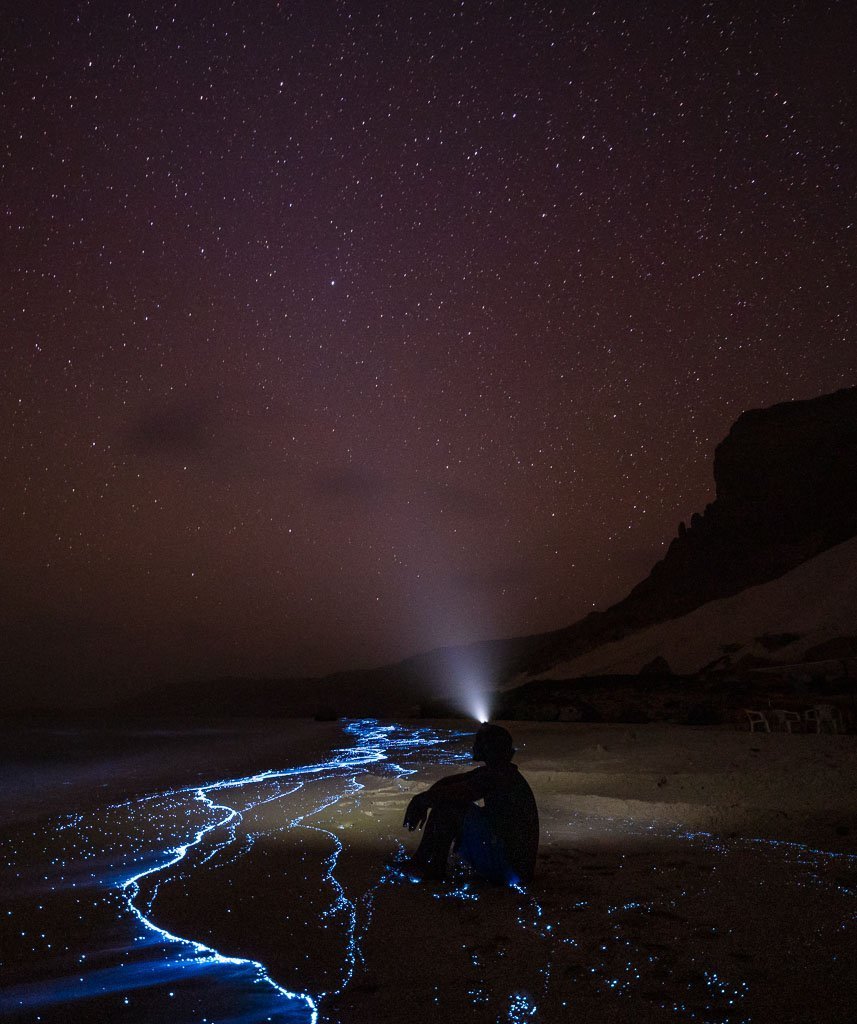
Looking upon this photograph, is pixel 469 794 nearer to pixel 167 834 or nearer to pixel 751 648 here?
pixel 167 834

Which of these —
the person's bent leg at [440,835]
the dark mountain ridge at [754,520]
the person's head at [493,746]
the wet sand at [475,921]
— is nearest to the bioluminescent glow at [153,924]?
the wet sand at [475,921]

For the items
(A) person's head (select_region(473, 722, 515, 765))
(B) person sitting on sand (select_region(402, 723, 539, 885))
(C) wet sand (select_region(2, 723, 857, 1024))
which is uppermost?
(A) person's head (select_region(473, 722, 515, 765))

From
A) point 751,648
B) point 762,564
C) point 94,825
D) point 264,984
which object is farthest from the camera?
point 762,564

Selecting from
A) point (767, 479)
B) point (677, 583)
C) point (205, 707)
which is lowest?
point (205, 707)

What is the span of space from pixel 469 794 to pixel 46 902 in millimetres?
3490

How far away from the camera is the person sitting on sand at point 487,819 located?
237 inches

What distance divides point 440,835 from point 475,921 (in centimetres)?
112

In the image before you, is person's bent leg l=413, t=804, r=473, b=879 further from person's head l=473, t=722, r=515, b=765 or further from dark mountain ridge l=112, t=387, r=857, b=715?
dark mountain ridge l=112, t=387, r=857, b=715

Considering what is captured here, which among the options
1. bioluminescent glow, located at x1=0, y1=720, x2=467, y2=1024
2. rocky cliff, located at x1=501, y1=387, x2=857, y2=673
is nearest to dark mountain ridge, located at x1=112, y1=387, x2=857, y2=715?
rocky cliff, located at x1=501, y1=387, x2=857, y2=673

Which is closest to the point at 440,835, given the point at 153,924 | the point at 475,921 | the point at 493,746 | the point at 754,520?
the point at 493,746

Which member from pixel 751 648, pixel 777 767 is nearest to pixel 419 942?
pixel 777 767

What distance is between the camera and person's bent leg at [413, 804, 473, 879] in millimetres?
6180

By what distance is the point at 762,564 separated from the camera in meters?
81.1

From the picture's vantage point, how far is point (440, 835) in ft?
20.5
